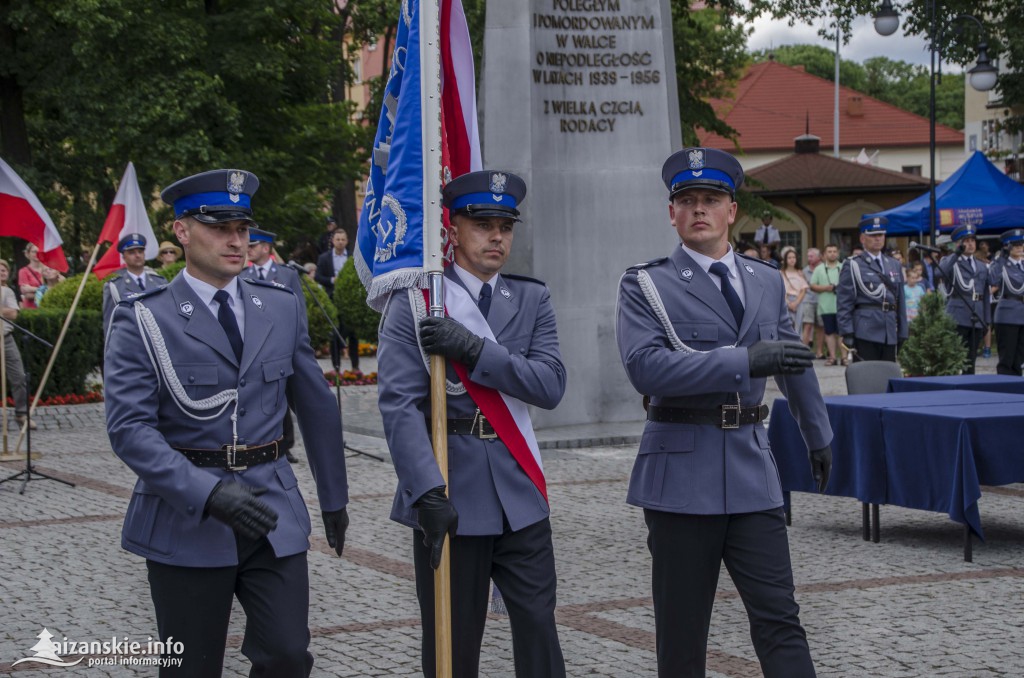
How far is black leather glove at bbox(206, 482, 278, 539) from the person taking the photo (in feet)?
13.6

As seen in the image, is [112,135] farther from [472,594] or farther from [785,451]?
[472,594]

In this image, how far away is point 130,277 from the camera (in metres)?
13.8

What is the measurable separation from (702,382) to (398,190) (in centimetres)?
140

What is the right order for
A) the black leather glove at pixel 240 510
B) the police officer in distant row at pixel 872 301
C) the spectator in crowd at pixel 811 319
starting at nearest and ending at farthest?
1. the black leather glove at pixel 240 510
2. the police officer in distant row at pixel 872 301
3. the spectator in crowd at pixel 811 319

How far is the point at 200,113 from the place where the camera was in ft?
94.5

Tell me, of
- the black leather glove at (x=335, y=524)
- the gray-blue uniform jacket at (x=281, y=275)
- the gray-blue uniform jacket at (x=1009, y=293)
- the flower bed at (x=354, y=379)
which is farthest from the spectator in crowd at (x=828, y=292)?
the black leather glove at (x=335, y=524)

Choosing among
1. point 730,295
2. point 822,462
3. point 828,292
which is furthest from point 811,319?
point 730,295

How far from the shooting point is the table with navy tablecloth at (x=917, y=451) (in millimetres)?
8531

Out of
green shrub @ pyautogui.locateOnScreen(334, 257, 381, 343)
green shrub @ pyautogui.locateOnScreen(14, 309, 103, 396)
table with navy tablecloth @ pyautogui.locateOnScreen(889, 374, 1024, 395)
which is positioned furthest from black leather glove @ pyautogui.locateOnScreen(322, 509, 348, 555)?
green shrub @ pyautogui.locateOnScreen(334, 257, 381, 343)

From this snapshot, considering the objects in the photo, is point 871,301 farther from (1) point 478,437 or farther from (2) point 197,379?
(2) point 197,379

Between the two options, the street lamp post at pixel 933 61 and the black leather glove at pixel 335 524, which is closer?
the black leather glove at pixel 335 524

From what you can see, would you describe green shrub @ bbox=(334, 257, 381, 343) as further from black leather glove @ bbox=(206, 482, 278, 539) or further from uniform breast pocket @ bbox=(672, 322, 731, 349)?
black leather glove @ bbox=(206, 482, 278, 539)

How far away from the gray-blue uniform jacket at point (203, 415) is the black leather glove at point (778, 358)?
145 centimetres

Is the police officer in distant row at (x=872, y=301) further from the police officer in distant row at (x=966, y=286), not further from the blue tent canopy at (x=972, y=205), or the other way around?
the blue tent canopy at (x=972, y=205)
